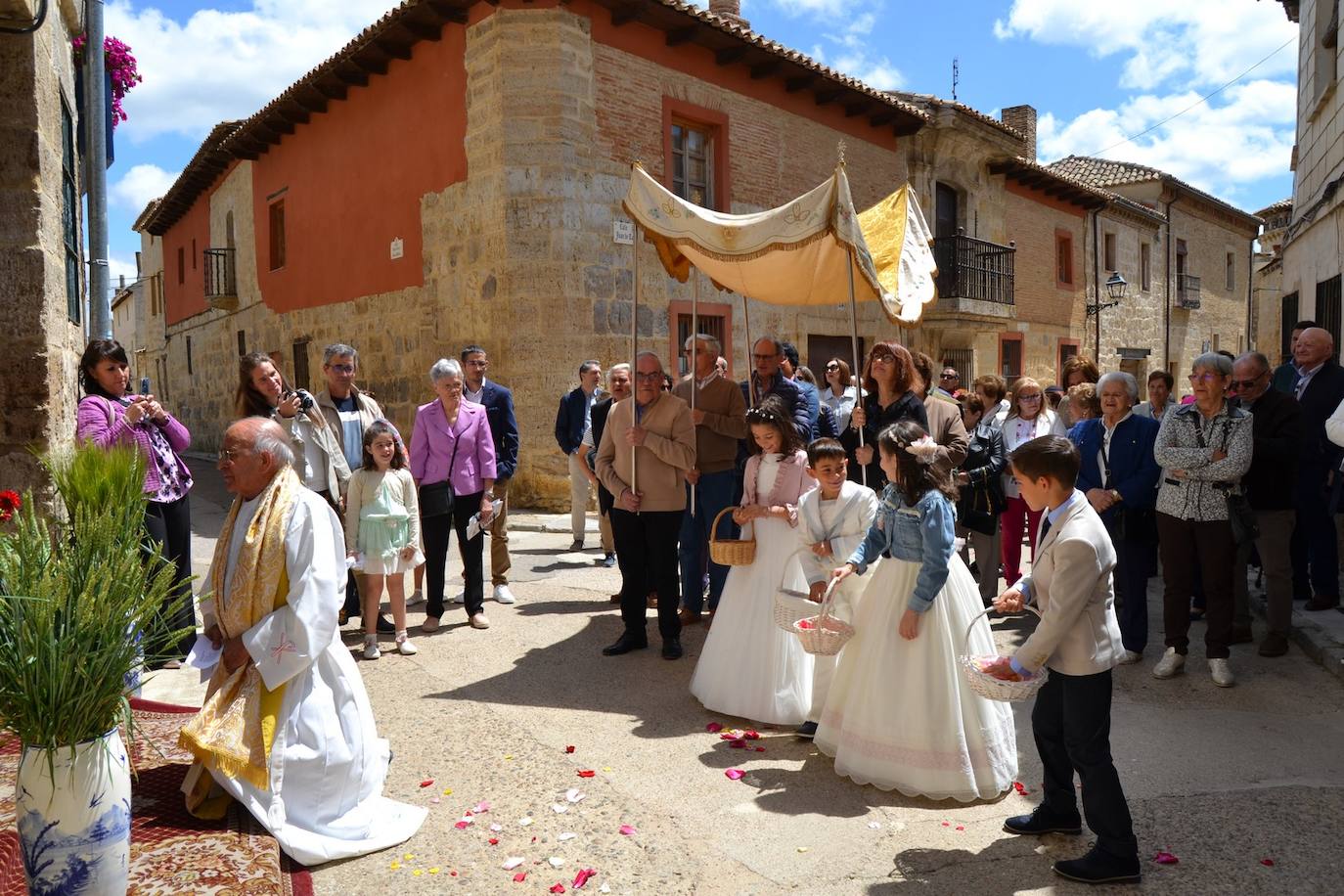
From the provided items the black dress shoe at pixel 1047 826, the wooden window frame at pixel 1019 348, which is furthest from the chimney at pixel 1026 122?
the black dress shoe at pixel 1047 826

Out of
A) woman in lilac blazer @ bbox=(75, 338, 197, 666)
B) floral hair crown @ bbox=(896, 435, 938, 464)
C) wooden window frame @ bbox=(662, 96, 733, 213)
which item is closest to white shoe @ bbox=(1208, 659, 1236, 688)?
floral hair crown @ bbox=(896, 435, 938, 464)

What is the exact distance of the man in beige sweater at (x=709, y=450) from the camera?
635 centimetres

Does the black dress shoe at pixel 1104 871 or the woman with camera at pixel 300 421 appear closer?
the black dress shoe at pixel 1104 871

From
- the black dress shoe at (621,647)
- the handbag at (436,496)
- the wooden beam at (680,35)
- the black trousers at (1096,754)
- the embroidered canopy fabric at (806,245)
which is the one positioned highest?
the wooden beam at (680,35)

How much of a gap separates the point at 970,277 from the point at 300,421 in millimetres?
16231

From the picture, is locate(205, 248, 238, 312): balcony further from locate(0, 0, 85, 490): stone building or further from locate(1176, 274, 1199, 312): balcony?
locate(1176, 274, 1199, 312): balcony

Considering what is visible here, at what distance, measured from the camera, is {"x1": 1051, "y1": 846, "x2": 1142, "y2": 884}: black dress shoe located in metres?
3.06

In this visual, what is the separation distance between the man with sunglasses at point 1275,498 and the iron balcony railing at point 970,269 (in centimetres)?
1316

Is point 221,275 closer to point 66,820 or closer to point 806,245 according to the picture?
point 806,245

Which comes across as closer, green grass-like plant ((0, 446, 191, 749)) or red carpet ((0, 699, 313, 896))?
green grass-like plant ((0, 446, 191, 749))

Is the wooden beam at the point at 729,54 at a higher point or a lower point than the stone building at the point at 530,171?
higher

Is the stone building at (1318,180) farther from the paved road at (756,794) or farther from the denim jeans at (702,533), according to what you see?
the denim jeans at (702,533)

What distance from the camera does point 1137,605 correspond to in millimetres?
5621

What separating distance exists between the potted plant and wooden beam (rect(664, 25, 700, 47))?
38.1 ft
